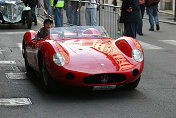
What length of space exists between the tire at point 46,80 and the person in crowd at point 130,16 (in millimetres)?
5140

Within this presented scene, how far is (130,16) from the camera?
1305 centimetres

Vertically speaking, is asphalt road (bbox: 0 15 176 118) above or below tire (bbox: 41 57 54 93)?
below

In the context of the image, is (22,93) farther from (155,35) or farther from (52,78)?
(155,35)

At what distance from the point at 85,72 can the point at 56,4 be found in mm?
11538

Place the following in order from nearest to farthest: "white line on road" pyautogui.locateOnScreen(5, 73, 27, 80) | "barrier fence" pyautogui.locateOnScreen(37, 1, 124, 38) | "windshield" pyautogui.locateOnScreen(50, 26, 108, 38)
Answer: "windshield" pyautogui.locateOnScreen(50, 26, 108, 38), "white line on road" pyautogui.locateOnScreen(5, 73, 27, 80), "barrier fence" pyautogui.locateOnScreen(37, 1, 124, 38)

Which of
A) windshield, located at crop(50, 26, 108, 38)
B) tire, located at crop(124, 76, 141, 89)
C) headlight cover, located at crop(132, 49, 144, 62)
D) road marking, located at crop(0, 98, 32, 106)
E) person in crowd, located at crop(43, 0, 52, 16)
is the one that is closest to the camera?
road marking, located at crop(0, 98, 32, 106)

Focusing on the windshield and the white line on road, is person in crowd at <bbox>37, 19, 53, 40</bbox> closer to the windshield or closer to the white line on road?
the windshield

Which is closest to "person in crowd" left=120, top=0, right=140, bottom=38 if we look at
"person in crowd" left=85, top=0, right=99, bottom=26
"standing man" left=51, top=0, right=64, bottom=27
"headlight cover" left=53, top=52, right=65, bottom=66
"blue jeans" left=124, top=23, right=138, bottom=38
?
"blue jeans" left=124, top=23, right=138, bottom=38

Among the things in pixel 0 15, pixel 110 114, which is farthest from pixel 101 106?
pixel 0 15

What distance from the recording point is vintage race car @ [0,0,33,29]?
20266 mm

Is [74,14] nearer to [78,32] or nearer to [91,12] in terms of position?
[91,12]

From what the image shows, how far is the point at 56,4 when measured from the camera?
18719 mm

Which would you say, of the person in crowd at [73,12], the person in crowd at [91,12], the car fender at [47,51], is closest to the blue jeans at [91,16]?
the person in crowd at [91,12]

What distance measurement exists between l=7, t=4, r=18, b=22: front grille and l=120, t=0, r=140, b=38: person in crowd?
8.18 m
